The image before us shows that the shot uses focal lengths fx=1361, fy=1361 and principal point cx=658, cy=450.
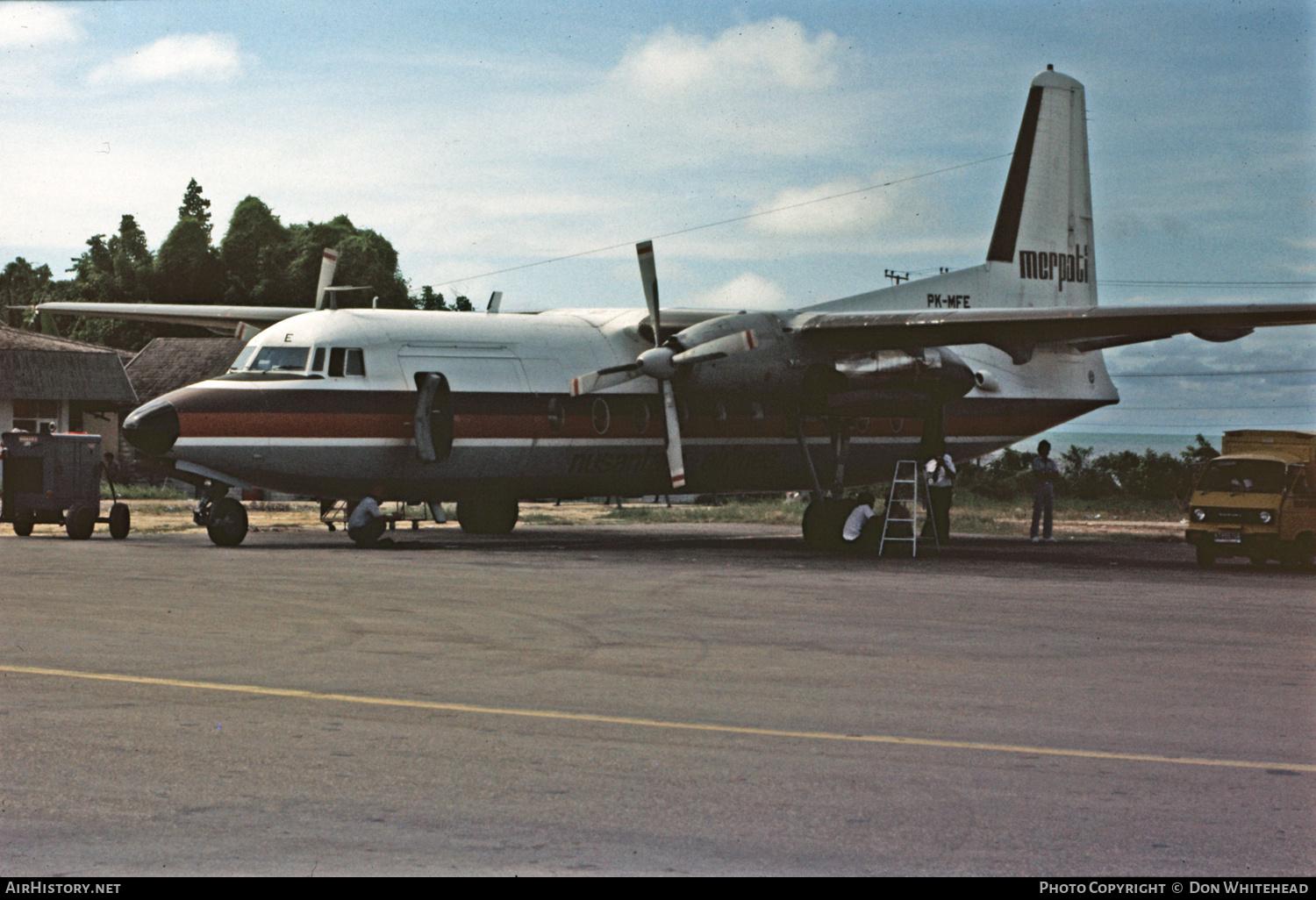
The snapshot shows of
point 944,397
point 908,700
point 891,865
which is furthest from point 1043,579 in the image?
point 891,865

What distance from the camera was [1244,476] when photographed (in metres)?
22.4

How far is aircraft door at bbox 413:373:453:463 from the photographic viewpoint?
2325 cm

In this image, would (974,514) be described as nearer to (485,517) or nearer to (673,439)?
(485,517)

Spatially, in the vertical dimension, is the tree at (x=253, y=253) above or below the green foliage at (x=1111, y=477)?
above

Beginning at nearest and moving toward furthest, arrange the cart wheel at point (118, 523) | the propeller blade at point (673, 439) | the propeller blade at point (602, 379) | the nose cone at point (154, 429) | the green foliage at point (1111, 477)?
the nose cone at point (154, 429)
the propeller blade at point (602, 379)
the propeller blade at point (673, 439)
the cart wheel at point (118, 523)
the green foliage at point (1111, 477)

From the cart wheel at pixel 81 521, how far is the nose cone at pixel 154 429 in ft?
14.1

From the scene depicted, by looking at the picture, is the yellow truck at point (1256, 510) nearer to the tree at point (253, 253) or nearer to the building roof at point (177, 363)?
the building roof at point (177, 363)

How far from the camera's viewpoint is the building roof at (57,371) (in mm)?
48875

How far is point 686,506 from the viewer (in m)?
51.7

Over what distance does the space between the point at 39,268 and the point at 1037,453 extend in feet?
372

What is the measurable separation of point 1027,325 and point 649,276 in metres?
6.90

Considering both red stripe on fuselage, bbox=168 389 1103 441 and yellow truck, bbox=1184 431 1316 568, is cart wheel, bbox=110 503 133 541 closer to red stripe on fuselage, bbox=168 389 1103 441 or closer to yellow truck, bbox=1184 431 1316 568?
red stripe on fuselage, bbox=168 389 1103 441

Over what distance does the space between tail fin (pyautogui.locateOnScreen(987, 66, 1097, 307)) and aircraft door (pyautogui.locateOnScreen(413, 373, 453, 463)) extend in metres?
13.8

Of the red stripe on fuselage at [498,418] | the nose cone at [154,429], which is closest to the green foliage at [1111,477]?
the red stripe on fuselage at [498,418]
